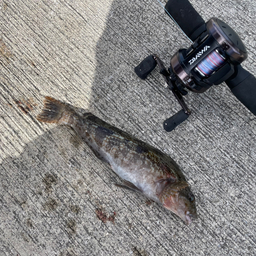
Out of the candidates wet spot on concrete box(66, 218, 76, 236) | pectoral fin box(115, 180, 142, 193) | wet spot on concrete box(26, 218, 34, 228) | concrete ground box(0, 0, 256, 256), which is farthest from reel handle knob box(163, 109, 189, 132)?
wet spot on concrete box(26, 218, 34, 228)

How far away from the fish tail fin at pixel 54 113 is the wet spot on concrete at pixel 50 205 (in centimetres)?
78

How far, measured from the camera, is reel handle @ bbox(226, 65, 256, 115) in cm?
164

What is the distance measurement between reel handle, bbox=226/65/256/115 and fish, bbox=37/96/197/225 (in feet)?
2.80

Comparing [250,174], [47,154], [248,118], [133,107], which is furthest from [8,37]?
[250,174]

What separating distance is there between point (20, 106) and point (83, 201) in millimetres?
1192

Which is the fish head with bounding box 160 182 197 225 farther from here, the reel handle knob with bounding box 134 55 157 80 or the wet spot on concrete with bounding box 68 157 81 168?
the reel handle knob with bounding box 134 55 157 80

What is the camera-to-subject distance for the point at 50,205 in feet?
6.95

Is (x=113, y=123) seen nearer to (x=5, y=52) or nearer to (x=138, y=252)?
(x=138, y=252)

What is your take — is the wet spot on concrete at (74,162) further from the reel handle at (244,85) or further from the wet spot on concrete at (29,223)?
the reel handle at (244,85)

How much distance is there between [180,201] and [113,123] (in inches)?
38.9

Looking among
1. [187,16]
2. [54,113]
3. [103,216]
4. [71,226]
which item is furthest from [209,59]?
[71,226]

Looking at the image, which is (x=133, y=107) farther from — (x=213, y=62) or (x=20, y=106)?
(x=20, y=106)

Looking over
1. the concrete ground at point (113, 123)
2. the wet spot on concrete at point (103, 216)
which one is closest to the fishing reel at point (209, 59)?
the concrete ground at point (113, 123)

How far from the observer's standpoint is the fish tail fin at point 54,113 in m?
2.18
